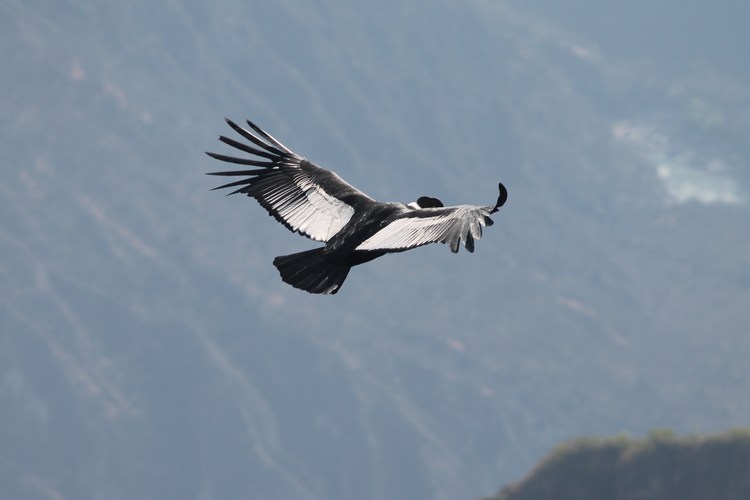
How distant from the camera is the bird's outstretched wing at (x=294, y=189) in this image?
30891 millimetres

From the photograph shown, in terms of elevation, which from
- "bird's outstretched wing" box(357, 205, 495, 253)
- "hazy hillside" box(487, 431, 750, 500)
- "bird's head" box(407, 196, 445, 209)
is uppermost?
"hazy hillside" box(487, 431, 750, 500)

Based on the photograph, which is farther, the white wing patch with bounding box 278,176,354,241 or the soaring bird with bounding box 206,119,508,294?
Result: the white wing patch with bounding box 278,176,354,241

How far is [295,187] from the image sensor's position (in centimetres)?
3228

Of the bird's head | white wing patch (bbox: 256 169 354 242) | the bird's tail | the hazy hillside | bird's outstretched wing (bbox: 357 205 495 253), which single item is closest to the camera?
bird's outstretched wing (bbox: 357 205 495 253)

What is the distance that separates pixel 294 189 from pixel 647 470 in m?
96.7

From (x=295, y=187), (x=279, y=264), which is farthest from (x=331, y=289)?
(x=295, y=187)

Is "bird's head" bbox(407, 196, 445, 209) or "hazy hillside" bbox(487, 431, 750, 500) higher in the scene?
"hazy hillside" bbox(487, 431, 750, 500)


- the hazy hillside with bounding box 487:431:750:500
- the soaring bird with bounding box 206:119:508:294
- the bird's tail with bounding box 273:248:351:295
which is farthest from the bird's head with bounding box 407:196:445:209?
the hazy hillside with bounding box 487:431:750:500

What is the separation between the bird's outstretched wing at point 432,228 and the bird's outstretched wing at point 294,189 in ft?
5.09

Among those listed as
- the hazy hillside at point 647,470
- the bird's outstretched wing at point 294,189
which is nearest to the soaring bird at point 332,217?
the bird's outstretched wing at point 294,189

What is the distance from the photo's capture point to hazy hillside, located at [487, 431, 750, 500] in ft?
397

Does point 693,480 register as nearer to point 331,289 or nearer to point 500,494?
point 500,494

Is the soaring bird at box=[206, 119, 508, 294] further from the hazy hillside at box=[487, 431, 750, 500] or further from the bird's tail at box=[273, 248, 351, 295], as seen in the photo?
the hazy hillside at box=[487, 431, 750, 500]

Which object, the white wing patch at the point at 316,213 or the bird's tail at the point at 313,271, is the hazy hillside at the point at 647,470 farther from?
the bird's tail at the point at 313,271
